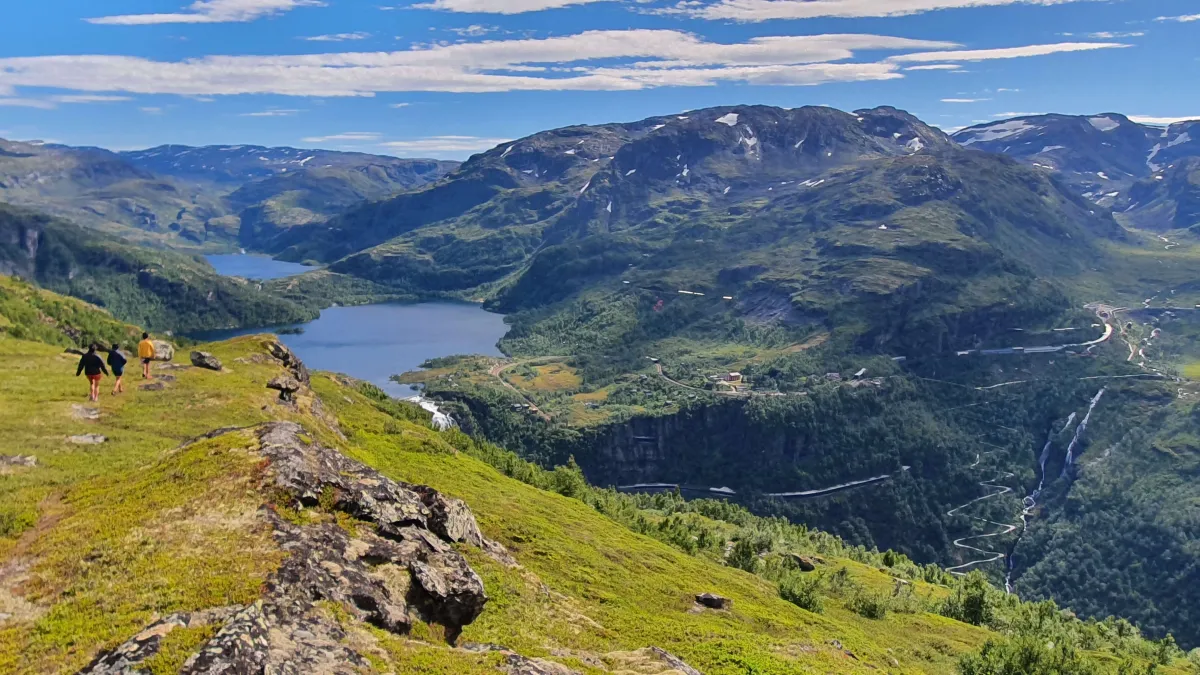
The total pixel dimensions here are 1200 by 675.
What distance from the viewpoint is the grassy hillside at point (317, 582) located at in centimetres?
2338

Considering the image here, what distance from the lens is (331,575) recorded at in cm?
2647

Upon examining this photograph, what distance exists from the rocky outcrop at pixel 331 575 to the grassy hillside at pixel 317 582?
8.8 inches

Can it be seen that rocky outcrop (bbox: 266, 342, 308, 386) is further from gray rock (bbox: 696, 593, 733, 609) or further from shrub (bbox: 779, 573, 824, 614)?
shrub (bbox: 779, 573, 824, 614)

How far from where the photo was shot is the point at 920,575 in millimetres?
110875

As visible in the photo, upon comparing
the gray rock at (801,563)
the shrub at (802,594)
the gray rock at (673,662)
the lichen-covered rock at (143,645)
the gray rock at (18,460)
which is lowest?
the gray rock at (801,563)

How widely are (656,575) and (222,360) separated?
181ft

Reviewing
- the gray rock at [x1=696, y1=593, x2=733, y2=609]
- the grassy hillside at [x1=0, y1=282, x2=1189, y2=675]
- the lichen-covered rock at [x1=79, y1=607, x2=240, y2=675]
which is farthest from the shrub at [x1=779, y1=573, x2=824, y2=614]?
the lichen-covered rock at [x1=79, y1=607, x2=240, y2=675]

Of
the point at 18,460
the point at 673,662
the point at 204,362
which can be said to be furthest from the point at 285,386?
the point at 673,662

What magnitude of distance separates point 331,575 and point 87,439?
83.3 feet

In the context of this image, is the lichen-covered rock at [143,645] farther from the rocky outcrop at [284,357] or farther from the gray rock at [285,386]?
the rocky outcrop at [284,357]

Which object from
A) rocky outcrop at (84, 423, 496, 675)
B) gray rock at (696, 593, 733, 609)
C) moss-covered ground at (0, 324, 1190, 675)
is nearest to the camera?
rocky outcrop at (84, 423, 496, 675)

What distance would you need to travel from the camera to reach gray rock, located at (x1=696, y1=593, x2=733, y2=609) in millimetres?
48156

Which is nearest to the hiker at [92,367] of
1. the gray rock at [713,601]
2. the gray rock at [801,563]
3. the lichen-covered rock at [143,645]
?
the lichen-covered rock at [143,645]

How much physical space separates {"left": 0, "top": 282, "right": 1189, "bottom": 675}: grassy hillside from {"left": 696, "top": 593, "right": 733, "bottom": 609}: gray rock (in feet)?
4.27
